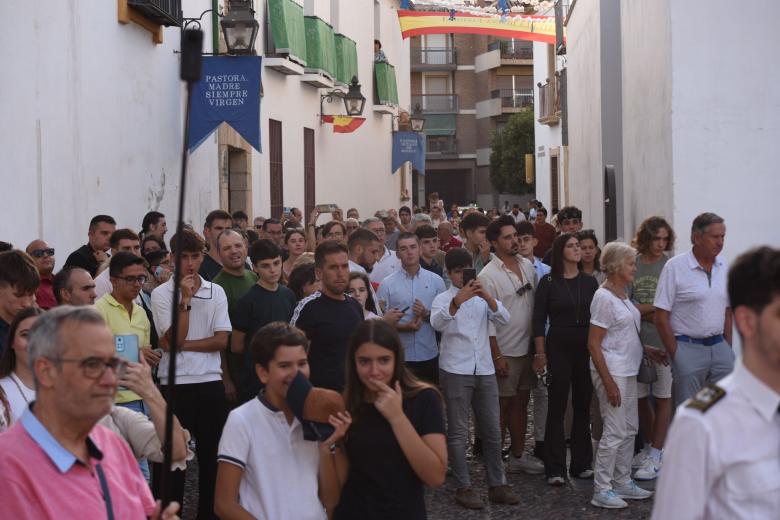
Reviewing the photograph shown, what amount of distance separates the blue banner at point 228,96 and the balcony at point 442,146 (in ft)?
169

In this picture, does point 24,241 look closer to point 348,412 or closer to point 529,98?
point 348,412

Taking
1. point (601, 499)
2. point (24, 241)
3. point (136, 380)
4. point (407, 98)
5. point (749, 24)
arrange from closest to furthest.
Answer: point (136, 380)
point (601, 499)
point (24, 241)
point (749, 24)
point (407, 98)

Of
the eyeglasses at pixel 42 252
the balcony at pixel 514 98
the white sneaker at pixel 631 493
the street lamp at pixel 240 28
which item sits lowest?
the white sneaker at pixel 631 493

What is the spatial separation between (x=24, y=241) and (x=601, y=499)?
4.38 metres

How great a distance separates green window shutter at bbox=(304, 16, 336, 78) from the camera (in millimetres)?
19266

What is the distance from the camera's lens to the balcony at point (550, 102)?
30344 mm

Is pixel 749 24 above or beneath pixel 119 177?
above

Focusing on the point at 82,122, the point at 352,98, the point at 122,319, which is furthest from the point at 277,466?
the point at 352,98

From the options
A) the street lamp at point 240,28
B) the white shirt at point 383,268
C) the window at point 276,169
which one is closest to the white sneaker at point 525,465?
the white shirt at point 383,268

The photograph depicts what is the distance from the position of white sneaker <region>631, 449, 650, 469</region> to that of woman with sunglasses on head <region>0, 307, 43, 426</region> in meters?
5.40

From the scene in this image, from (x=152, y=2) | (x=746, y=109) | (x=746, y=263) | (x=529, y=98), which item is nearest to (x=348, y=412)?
(x=746, y=263)

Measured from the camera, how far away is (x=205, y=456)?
733cm

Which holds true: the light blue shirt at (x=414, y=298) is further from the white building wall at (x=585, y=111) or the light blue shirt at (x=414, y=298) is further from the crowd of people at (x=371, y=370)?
the white building wall at (x=585, y=111)

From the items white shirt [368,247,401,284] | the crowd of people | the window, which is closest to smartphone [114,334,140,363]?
the crowd of people
